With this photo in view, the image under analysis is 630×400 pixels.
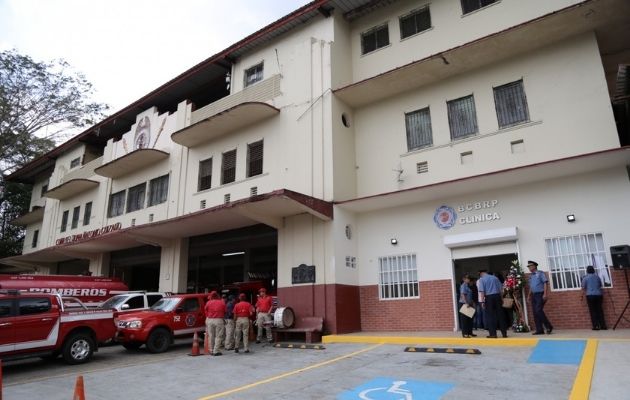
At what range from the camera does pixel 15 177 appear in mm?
34750

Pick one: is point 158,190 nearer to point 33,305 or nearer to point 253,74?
point 253,74

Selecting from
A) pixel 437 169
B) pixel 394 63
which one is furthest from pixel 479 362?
pixel 394 63

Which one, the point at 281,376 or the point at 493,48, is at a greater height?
the point at 493,48

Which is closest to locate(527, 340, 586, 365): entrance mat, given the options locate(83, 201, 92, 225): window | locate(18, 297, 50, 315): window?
locate(18, 297, 50, 315): window

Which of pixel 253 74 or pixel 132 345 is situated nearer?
pixel 132 345

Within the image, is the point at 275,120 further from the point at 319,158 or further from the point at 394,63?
the point at 394,63

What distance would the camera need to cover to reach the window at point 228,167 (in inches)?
736

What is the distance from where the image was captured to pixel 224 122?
18.1 meters

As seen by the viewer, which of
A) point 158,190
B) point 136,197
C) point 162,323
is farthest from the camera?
point 136,197

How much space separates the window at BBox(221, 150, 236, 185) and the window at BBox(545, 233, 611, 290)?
1170cm

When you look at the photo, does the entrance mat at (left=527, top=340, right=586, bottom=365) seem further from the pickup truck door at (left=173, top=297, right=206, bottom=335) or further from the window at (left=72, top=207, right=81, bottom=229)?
the window at (left=72, top=207, right=81, bottom=229)

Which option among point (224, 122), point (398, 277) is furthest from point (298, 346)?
point (224, 122)

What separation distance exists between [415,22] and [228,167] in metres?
9.04

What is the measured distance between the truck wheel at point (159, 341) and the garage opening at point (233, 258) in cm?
420
